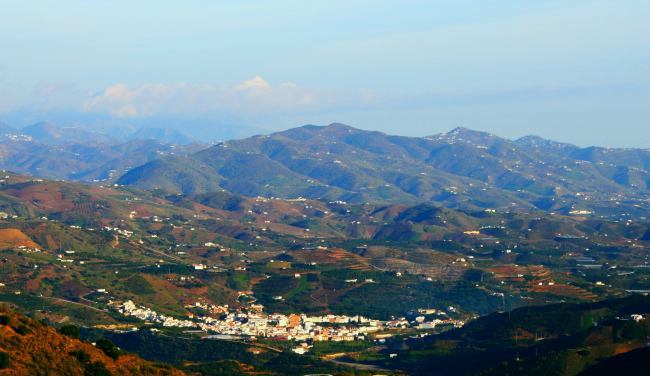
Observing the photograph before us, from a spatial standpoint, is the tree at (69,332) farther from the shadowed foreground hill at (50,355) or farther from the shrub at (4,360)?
the shrub at (4,360)

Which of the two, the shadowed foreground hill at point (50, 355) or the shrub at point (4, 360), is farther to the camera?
the shadowed foreground hill at point (50, 355)

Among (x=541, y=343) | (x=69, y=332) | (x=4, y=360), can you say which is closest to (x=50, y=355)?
(x=4, y=360)

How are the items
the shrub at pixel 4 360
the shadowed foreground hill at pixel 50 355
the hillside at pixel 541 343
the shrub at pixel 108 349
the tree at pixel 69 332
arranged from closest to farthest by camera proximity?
the shrub at pixel 4 360
the shadowed foreground hill at pixel 50 355
the shrub at pixel 108 349
the tree at pixel 69 332
the hillside at pixel 541 343

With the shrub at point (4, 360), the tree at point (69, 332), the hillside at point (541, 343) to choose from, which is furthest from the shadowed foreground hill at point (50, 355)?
the hillside at point (541, 343)

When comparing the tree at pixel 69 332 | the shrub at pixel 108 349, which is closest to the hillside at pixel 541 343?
the shrub at pixel 108 349

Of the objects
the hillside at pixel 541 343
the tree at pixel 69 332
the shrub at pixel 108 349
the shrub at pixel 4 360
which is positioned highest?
the shrub at pixel 4 360

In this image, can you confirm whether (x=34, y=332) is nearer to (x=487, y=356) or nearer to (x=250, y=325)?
(x=487, y=356)

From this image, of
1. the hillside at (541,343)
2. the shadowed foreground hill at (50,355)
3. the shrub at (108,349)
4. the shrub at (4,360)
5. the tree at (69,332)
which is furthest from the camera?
the hillside at (541,343)

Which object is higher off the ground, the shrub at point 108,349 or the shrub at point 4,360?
the shrub at point 4,360

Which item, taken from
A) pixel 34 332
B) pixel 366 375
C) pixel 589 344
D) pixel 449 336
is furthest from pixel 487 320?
pixel 34 332

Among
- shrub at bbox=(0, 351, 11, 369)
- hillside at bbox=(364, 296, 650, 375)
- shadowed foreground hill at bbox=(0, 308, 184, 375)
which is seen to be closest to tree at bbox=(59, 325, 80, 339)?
shadowed foreground hill at bbox=(0, 308, 184, 375)
